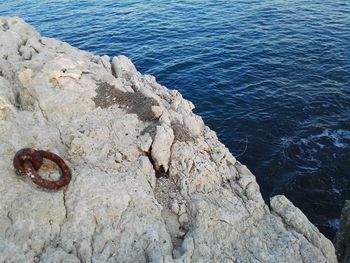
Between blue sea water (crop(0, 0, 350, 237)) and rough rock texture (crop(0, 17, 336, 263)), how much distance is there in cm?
705

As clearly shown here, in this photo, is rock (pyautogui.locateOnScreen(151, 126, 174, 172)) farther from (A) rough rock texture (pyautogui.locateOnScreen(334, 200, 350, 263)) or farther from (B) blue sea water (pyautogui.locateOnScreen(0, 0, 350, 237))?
(B) blue sea water (pyautogui.locateOnScreen(0, 0, 350, 237))

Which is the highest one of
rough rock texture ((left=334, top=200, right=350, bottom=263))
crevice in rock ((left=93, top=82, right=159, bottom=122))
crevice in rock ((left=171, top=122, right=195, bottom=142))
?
crevice in rock ((left=93, top=82, right=159, bottom=122))

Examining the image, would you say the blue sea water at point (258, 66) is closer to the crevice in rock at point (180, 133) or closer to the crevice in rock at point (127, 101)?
the crevice in rock at point (180, 133)

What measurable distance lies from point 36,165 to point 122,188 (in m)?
2.38

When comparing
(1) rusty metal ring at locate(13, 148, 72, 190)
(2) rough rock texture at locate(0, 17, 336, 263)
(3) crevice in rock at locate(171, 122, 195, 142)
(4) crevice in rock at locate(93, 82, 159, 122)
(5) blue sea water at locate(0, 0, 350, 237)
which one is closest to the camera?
(2) rough rock texture at locate(0, 17, 336, 263)

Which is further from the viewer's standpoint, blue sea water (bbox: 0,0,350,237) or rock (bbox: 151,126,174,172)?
blue sea water (bbox: 0,0,350,237)

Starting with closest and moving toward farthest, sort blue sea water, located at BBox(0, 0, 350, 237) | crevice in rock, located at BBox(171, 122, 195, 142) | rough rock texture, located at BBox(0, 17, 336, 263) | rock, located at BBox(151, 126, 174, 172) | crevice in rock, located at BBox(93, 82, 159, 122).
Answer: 1. rough rock texture, located at BBox(0, 17, 336, 263)
2. rock, located at BBox(151, 126, 174, 172)
3. crevice in rock, located at BBox(171, 122, 195, 142)
4. crevice in rock, located at BBox(93, 82, 159, 122)
5. blue sea water, located at BBox(0, 0, 350, 237)

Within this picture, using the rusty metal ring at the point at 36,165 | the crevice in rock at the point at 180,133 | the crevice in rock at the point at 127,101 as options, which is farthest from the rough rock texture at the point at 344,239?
the rusty metal ring at the point at 36,165

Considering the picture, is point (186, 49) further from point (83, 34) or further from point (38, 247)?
point (38, 247)

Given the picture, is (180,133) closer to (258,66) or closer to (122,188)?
(122,188)

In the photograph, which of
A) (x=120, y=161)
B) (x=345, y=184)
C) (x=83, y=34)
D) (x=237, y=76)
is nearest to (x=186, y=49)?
(x=237, y=76)

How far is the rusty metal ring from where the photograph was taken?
30.1 ft

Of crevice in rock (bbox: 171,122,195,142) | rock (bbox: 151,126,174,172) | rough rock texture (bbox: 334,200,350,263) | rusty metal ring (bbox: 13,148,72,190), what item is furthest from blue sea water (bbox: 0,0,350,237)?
rusty metal ring (bbox: 13,148,72,190)

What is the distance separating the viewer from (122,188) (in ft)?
31.8
